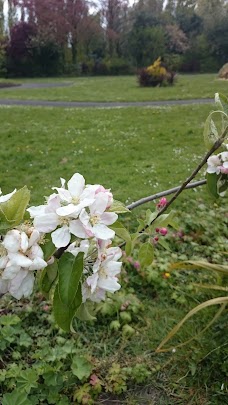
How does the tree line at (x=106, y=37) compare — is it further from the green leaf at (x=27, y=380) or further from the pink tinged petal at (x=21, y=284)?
the pink tinged petal at (x=21, y=284)

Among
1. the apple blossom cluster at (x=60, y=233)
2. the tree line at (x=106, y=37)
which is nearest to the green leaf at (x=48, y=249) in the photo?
the apple blossom cluster at (x=60, y=233)

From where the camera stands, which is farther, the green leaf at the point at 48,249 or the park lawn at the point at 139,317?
the park lawn at the point at 139,317

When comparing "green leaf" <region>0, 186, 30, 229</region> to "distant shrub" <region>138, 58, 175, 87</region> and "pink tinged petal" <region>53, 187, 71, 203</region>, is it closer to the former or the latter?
"pink tinged petal" <region>53, 187, 71, 203</region>

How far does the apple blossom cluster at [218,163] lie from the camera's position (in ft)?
4.10

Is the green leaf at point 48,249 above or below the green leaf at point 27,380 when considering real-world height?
above

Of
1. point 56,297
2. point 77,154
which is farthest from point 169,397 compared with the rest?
point 77,154

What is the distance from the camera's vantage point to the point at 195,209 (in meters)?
4.33

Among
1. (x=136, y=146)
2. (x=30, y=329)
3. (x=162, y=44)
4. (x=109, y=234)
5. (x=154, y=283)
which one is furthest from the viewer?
(x=162, y=44)

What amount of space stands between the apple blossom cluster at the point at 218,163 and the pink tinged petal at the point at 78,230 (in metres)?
0.57

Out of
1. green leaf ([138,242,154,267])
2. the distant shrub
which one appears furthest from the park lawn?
the distant shrub

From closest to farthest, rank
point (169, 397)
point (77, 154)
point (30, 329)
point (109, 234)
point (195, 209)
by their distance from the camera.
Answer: point (109, 234) < point (169, 397) < point (30, 329) < point (195, 209) < point (77, 154)

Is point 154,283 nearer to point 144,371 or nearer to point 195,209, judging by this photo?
point 144,371

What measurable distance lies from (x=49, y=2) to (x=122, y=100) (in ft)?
73.8

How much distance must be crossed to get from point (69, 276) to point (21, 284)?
98 millimetres
